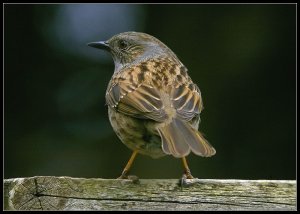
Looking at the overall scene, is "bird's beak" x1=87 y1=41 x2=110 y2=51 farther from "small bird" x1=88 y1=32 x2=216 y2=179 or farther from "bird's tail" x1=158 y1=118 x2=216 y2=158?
"bird's tail" x1=158 y1=118 x2=216 y2=158

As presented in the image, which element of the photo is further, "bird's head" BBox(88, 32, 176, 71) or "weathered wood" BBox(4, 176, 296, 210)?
"bird's head" BBox(88, 32, 176, 71)

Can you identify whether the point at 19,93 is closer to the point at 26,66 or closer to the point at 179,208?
the point at 26,66

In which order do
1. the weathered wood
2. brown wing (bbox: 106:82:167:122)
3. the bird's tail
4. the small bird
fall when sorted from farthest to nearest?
brown wing (bbox: 106:82:167:122), the small bird, the bird's tail, the weathered wood

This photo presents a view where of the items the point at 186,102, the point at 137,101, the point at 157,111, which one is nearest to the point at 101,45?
the point at 137,101

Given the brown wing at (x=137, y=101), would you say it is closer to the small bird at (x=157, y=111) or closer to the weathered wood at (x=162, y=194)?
the small bird at (x=157, y=111)

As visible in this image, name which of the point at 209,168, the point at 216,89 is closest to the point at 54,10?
the point at 216,89

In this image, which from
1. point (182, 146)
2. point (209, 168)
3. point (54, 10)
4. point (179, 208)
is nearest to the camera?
point (179, 208)

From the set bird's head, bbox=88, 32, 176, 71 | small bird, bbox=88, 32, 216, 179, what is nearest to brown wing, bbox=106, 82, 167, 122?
small bird, bbox=88, 32, 216, 179
